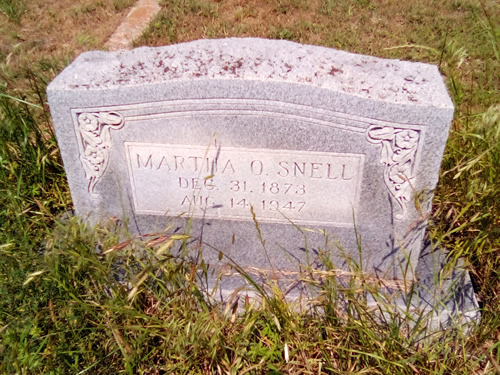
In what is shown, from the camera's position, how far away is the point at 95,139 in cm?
222

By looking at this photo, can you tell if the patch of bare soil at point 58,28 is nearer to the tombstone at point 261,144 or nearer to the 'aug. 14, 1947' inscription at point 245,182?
the tombstone at point 261,144

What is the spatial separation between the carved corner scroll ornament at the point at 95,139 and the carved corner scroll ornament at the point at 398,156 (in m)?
1.17

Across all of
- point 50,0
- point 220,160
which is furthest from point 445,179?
point 50,0

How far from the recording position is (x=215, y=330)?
1.88 meters

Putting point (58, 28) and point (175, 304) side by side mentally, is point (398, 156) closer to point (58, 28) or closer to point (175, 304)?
point (175, 304)

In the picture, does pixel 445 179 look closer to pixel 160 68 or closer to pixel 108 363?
pixel 160 68

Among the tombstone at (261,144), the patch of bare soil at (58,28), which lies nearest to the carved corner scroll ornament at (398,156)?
the tombstone at (261,144)

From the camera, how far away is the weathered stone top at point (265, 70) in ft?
6.61

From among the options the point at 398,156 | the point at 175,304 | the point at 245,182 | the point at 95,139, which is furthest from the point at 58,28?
the point at 398,156

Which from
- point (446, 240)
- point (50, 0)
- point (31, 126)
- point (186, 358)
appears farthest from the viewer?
point (50, 0)

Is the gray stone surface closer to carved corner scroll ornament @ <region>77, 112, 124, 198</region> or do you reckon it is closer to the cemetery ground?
carved corner scroll ornament @ <region>77, 112, 124, 198</region>

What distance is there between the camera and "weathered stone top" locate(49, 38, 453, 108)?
202cm

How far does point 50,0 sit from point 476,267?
213 inches

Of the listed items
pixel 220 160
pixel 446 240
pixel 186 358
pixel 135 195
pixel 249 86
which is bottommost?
pixel 446 240
